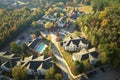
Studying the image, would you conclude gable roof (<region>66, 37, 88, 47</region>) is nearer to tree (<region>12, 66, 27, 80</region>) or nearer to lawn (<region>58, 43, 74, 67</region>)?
lawn (<region>58, 43, 74, 67</region>)

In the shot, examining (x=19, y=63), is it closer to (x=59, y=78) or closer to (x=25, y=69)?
(x=25, y=69)

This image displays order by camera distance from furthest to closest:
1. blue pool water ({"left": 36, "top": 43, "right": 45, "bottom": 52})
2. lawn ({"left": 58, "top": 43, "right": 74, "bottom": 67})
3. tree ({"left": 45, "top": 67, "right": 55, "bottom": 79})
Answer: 1. blue pool water ({"left": 36, "top": 43, "right": 45, "bottom": 52})
2. lawn ({"left": 58, "top": 43, "right": 74, "bottom": 67})
3. tree ({"left": 45, "top": 67, "right": 55, "bottom": 79})

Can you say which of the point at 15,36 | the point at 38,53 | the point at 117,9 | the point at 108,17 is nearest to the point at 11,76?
the point at 38,53

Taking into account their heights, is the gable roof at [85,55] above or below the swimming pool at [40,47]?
above

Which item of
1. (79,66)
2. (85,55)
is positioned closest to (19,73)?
(79,66)

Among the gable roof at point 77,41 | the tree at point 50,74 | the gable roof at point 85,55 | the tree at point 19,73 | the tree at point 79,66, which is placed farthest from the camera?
the gable roof at point 77,41

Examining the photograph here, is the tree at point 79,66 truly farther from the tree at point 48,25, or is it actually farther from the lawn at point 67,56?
the tree at point 48,25

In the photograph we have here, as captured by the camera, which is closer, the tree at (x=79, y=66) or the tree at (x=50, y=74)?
the tree at (x=50, y=74)

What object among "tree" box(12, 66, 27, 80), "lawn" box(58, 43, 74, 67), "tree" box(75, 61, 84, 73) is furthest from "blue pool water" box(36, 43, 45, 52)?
"tree" box(75, 61, 84, 73)

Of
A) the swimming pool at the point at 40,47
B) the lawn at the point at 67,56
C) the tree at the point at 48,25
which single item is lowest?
the swimming pool at the point at 40,47

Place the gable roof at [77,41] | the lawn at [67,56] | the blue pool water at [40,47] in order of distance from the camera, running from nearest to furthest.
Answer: the lawn at [67,56]
the gable roof at [77,41]
the blue pool water at [40,47]

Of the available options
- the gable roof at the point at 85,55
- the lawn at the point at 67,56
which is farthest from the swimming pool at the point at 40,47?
the gable roof at the point at 85,55
